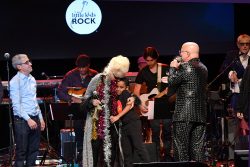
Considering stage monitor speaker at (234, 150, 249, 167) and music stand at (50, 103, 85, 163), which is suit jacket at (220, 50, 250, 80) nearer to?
music stand at (50, 103, 85, 163)

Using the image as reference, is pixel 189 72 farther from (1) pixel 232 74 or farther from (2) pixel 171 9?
(2) pixel 171 9

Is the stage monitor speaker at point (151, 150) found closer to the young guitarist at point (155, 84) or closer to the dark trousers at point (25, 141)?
the young guitarist at point (155, 84)

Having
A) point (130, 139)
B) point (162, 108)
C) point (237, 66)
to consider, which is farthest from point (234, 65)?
point (130, 139)

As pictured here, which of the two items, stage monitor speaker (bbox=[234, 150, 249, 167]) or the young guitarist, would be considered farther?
the young guitarist

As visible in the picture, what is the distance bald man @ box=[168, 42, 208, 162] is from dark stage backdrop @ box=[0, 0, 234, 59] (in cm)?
732

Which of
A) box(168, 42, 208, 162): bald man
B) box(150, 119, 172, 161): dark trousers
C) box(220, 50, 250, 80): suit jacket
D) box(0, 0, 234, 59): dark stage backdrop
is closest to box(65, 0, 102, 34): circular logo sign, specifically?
box(0, 0, 234, 59): dark stage backdrop

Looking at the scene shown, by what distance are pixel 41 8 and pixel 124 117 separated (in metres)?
6.77

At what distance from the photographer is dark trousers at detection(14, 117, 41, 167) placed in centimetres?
988

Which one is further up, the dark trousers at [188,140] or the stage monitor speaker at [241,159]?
the dark trousers at [188,140]

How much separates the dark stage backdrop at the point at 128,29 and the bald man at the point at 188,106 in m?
7.32

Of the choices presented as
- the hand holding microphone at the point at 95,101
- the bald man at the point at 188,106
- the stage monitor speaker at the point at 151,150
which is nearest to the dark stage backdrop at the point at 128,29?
the stage monitor speaker at the point at 151,150

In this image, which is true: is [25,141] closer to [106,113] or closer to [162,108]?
[106,113]

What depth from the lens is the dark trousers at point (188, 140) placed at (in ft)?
26.8

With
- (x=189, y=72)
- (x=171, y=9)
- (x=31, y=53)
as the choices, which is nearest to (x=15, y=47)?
(x=31, y=53)
